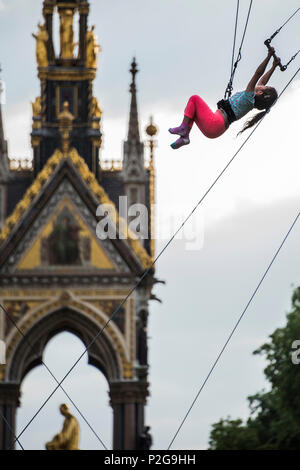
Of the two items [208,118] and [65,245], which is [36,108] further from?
[208,118]

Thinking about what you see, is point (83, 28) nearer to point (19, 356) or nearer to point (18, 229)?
point (18, 229)

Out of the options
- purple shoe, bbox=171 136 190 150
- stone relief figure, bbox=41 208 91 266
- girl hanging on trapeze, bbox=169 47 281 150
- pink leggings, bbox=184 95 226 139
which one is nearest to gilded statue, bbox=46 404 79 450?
stone relief figure, bbox=41 208 91 266

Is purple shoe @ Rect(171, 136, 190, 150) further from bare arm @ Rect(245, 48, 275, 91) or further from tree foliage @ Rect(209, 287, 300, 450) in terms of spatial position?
tree foliage @ Rect(209, 287, 300, 450)

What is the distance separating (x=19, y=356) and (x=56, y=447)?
270 centimetres

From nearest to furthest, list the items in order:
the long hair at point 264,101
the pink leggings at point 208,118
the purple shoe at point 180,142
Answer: the pink leggings at point 208,118, the purple shoe at point 180,142, the long hair at point 264,101

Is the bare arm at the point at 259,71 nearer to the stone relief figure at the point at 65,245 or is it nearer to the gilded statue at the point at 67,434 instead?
the gilded statue at the point at 67,434

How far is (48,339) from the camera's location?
127 feet

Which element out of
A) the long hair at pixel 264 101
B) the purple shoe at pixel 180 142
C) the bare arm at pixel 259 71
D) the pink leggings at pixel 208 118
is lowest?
the purple shoe at pixel 180 142

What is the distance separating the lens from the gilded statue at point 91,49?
40.0 metres

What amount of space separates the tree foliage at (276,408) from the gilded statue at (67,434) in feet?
10.5

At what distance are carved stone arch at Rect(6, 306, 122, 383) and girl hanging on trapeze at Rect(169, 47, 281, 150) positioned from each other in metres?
22.7

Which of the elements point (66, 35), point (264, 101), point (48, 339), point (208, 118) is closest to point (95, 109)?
point (66, 35)

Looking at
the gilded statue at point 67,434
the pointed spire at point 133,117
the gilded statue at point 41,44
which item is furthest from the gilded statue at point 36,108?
the gilded statue at point 67,434

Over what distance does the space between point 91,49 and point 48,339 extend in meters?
6.75
